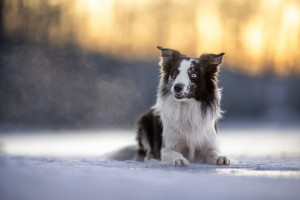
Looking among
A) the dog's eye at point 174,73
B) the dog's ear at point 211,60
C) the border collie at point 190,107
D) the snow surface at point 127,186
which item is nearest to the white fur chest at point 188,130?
the border collie at point 190,107

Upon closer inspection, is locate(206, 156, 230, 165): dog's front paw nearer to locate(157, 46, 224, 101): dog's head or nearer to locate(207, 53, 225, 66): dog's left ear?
locate(157, 46, 224, 101): dog's head

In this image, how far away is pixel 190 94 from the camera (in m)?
4.08

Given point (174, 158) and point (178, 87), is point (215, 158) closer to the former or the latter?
point (174, 158)

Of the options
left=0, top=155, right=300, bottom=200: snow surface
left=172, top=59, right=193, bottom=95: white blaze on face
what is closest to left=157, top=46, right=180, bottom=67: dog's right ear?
left=172, top=59, right=193, bottom=95: white blaze on face

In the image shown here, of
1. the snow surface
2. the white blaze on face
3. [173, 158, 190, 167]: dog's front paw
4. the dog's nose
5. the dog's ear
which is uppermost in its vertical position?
the dog's ear

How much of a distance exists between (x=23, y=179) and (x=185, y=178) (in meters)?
1.13

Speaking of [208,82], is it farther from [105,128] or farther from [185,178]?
[105,128]

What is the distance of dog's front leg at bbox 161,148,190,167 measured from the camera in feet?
11.8

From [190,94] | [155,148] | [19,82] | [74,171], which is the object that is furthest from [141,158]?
[19,82]

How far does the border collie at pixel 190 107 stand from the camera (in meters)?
4.05

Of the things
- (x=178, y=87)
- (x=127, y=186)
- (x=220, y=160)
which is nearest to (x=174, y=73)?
(x=178, y=87)

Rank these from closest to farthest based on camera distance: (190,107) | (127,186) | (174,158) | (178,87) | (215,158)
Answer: (127,186)
(174,158)
(178,87)
(215,158)
(190,107)

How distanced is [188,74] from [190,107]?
0.46 metres

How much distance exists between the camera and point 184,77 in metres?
3.96
